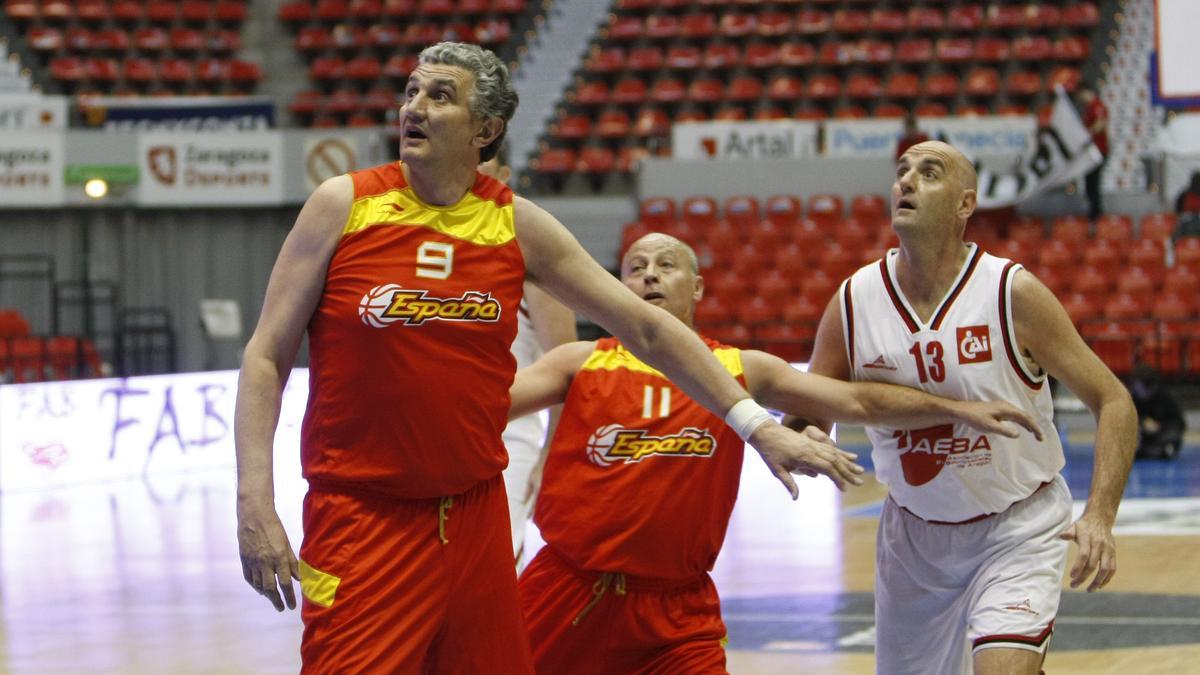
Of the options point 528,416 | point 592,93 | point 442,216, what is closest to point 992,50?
point 592,93

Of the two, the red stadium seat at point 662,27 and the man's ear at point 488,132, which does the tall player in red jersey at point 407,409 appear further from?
the red stadium seat at point 662,27

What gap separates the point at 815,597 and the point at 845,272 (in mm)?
11303

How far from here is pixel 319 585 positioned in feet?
11.9

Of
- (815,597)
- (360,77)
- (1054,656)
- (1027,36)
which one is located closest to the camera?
(1054,656)

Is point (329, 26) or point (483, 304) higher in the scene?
point (329, 26)

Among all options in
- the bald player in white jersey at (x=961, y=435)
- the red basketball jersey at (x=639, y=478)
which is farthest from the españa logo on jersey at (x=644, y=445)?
the bald player in white jersey at (x=961, y=435)

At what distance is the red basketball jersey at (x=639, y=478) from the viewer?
455 centimetres

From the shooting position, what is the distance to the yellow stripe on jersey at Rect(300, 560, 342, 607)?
360 centimetres

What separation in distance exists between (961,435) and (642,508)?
2.90ft

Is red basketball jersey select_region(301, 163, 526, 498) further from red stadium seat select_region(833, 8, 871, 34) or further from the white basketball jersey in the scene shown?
red stadium seat select_region(833, 8, 871, 34)

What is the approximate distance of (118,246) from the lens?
23.3 m

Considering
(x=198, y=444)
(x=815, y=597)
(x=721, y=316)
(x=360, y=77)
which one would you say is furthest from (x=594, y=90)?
(x=815, y=597)

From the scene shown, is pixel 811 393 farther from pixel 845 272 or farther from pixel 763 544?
pixel 845 272

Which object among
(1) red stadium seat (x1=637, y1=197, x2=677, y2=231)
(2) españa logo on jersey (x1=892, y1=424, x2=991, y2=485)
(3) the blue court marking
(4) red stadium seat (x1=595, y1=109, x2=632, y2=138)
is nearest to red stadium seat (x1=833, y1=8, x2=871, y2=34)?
(4) red stadium seat (x1=595, y1=109, x2=632, y2=138)
